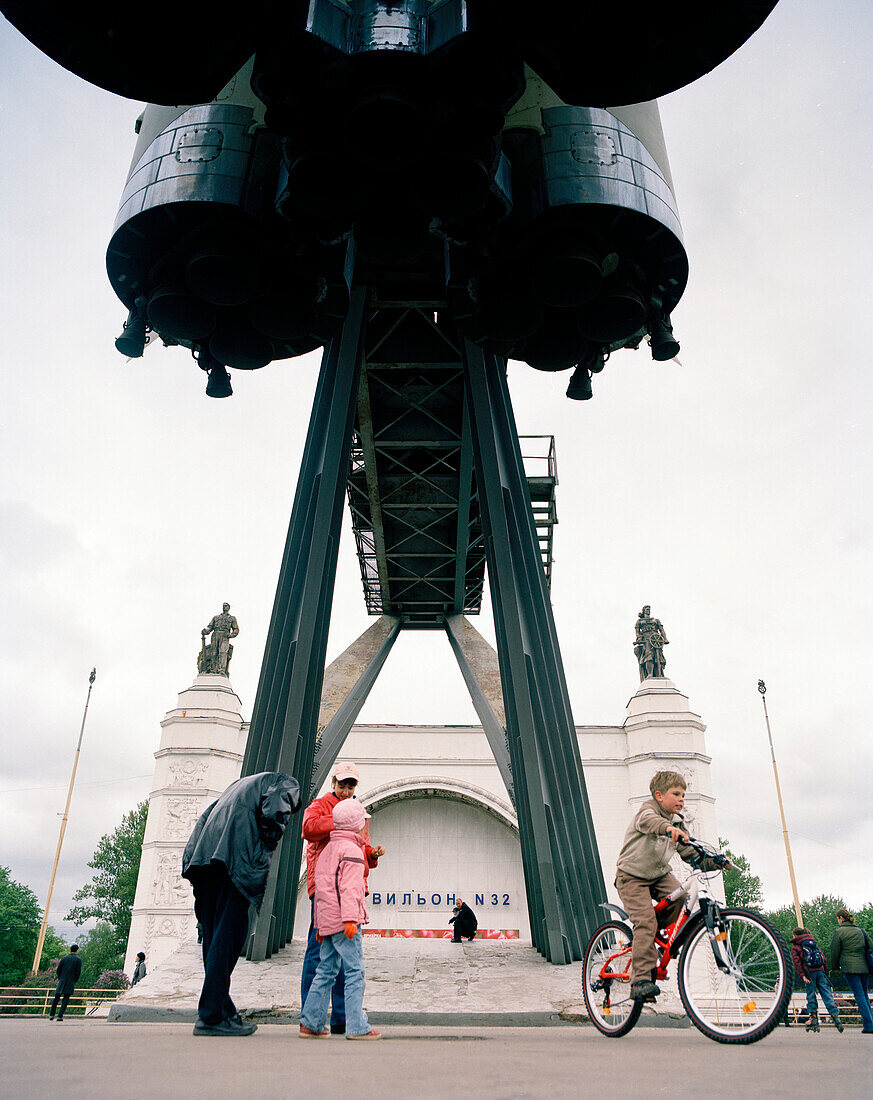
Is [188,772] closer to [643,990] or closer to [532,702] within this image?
[532,702]

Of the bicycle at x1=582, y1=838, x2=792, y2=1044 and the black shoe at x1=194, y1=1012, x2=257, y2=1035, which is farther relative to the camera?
the black shoe at x1=194, y1=1012, x2=257, y2=1035

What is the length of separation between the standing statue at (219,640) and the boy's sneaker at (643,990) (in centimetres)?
3046

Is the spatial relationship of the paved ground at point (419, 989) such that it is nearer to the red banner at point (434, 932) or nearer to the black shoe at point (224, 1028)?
the black shoe at point (224, 1028)

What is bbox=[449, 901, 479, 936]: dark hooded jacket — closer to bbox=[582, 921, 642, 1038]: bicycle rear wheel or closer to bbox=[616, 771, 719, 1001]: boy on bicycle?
bbox=[582, 921, 642, 1038]: bicycle rear wheel

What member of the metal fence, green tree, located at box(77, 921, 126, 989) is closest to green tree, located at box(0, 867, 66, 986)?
green tree, located at box(77, 921, 126, 989)

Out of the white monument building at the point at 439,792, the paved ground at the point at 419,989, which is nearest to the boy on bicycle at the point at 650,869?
the paved ground at the point at 419,989

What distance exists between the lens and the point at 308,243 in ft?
24.7

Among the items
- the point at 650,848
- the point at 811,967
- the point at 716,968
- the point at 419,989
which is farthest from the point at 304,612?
the point at 811,967

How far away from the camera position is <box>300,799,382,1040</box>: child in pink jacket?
4.40 metres

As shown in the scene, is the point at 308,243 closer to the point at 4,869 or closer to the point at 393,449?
the point at 393,449

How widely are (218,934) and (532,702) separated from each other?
5.90m

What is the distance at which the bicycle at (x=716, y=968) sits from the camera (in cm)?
364

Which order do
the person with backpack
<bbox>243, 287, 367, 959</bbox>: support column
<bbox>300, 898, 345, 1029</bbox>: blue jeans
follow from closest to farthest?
<bbox>300, 898, 345, 1029</bbox>: blue jeans → <bbox>243, 287, 367, 959</bbox>: support column → the person with backpack

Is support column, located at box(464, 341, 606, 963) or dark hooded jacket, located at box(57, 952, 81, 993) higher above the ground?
support column, located at box(464, 341, 606, 963)
